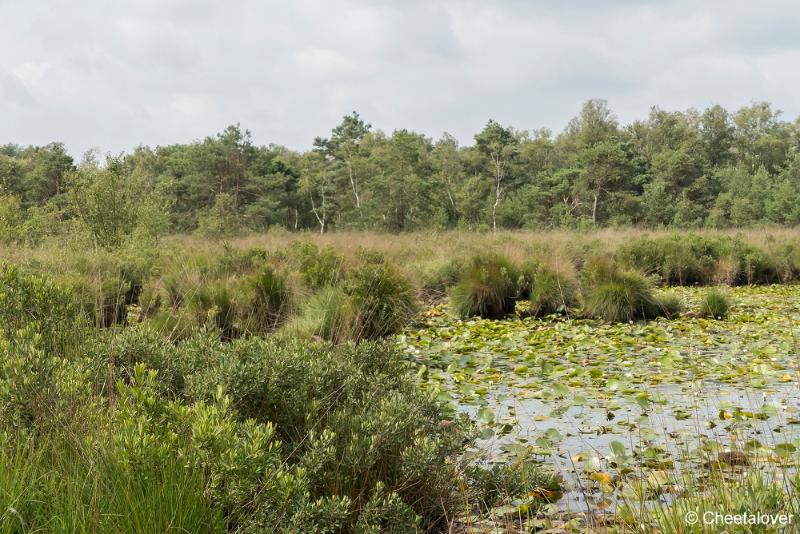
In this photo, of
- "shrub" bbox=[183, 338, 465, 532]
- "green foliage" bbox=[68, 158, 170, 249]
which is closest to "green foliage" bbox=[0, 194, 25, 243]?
"green foliage" bbox=[68, 158, 170, 249]

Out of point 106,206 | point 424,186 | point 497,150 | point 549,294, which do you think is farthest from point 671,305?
point 497,150

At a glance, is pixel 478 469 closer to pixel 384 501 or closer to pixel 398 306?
pixel 384 501

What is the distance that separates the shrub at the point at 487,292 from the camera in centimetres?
986

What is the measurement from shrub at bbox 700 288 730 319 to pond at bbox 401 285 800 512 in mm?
459

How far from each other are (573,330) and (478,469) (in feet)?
17.6

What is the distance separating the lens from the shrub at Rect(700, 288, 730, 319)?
30.1ft

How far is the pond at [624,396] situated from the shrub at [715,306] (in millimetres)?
459

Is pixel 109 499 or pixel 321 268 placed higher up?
pixel 321 268

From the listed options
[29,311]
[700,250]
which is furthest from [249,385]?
[700,250]

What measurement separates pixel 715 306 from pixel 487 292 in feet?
10.2

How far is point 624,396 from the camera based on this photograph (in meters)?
4.93

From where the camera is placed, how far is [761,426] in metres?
4.21

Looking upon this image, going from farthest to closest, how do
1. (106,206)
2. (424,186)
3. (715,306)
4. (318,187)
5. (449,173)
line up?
(449,173), (318,187), (424,186), (106,206), (715,306)

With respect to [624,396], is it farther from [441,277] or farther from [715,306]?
[441,277]
